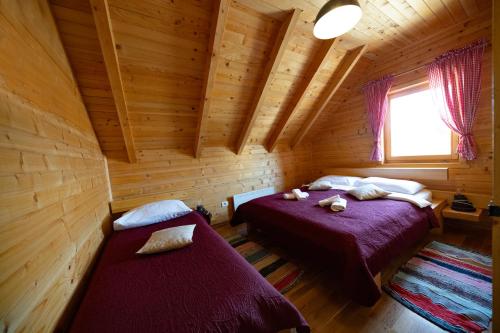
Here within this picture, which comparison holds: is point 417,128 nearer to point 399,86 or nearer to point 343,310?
point 399,86

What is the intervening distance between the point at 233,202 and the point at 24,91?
9.48ft

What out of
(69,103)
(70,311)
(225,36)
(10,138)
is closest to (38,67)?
(69,103)

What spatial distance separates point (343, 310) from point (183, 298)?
4.17 ft

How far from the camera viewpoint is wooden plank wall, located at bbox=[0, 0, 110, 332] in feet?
2.22

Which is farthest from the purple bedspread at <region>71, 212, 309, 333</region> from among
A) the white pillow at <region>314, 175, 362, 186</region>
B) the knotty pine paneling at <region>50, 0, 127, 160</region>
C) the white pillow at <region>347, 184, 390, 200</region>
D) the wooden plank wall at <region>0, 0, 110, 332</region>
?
the white pillow at <region>314, 175, 362, 186</region>

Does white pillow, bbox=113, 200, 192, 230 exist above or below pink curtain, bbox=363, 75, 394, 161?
below

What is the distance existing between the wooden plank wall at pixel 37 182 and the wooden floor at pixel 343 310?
62.3 inches

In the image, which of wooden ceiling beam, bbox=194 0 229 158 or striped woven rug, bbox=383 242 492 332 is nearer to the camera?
striped woven rug, bbox=383 242 492 332

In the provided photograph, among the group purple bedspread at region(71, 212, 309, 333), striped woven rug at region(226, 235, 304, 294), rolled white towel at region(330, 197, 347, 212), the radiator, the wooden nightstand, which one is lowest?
striped woven rug at region(226, 235, 304, 294)

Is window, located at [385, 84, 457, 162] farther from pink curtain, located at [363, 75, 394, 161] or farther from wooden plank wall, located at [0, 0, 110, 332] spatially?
wooden plank wall, located at [0, 0, 110, 332]

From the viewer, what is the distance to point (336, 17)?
1494mm

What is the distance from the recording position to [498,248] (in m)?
0.94

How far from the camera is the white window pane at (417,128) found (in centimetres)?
261

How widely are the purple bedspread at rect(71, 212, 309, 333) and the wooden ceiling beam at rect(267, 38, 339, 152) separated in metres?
2.49
